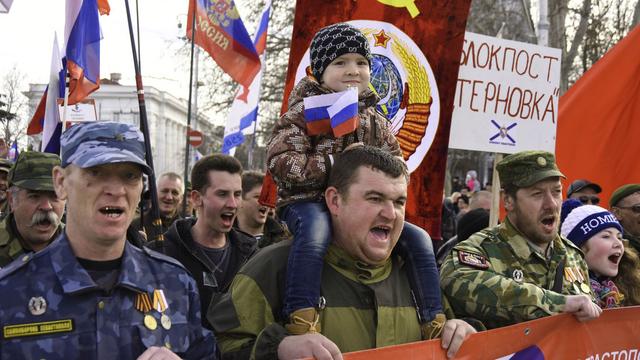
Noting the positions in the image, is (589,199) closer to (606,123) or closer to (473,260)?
(606,123)

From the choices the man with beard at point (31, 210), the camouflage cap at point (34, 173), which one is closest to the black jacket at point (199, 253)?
the man with beard at point (31, 210)

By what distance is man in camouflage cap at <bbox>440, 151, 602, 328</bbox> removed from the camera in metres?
3.83

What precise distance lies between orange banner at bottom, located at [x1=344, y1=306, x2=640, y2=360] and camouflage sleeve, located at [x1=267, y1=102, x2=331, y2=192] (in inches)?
32.9

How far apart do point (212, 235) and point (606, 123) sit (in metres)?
4.96

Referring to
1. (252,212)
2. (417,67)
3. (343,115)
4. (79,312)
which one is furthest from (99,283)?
(252,212)

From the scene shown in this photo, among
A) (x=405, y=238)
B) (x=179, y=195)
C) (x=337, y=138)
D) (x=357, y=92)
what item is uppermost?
(x=357, y=92)

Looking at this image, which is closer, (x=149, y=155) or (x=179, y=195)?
(x=149, y=155)

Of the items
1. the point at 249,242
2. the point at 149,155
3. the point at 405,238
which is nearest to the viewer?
the point at 405,238

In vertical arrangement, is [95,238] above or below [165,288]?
above

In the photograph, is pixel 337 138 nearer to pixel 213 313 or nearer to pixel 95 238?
pixel 213 313

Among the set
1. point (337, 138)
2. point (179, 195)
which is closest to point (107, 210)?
point (337, 138)

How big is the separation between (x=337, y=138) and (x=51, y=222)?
206 centimetres

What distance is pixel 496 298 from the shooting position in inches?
150

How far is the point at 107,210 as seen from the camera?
8.98 feet
